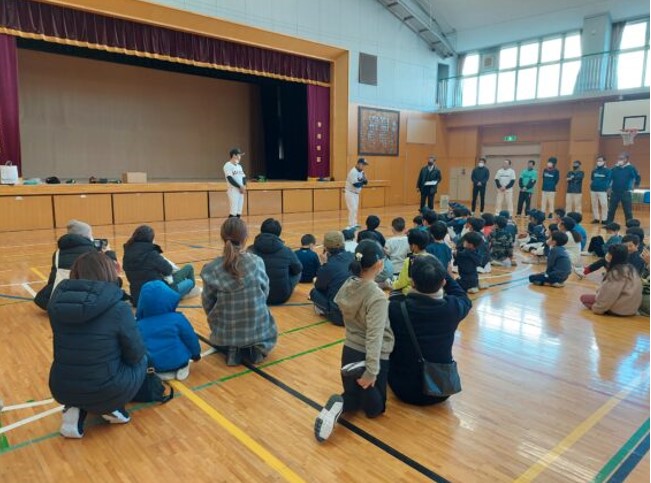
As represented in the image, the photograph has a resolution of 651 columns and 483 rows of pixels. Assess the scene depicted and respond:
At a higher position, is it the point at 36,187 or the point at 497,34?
the point at 497,34

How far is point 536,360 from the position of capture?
11.1 ft

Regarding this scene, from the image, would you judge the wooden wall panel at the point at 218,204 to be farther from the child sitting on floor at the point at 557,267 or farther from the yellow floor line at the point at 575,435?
the yellow floor line at the point at 575,435

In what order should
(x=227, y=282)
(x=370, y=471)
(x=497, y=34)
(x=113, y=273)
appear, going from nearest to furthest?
(x=370, y=471) → (x=113, y=273) → (x=227, y=282) → (x=497, y=34)

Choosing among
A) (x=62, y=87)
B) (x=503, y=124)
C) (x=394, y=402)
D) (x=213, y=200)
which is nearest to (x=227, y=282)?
(x=394, y=402)

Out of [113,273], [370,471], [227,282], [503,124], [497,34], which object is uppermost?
[497,34]

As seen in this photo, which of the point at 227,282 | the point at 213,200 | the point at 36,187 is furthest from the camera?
the point at 213,200

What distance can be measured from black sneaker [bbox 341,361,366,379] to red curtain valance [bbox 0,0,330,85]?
1068cm

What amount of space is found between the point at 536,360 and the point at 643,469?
124cm

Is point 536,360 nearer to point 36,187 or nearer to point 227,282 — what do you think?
point 227,282

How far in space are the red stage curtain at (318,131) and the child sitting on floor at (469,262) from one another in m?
9.93

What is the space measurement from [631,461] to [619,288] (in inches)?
101

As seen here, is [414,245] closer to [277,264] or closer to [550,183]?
[277,264]

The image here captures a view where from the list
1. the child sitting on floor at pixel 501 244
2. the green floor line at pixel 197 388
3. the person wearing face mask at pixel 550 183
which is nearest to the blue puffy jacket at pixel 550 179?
the person wearing face mask at pixel 550 183

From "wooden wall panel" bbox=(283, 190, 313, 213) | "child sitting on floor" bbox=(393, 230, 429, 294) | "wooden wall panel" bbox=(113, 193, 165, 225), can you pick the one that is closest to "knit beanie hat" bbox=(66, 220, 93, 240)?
"child sitting on floor" bbox=(393, 230, 429, 294)
